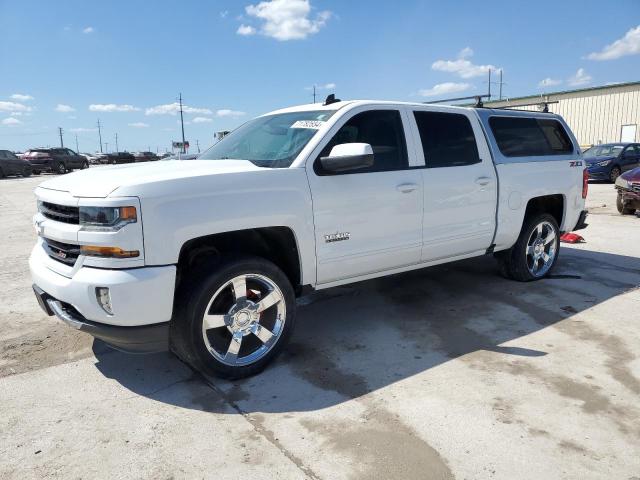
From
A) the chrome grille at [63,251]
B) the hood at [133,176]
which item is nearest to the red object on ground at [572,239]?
the hood at [133,176]

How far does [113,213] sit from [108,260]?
11.1 inches

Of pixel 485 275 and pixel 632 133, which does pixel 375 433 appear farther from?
pixel 632 133

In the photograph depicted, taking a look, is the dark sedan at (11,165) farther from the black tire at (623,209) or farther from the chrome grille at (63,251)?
the black tire at (623,209)

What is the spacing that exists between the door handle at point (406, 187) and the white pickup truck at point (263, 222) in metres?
0.01

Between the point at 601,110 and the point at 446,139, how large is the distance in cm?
3292

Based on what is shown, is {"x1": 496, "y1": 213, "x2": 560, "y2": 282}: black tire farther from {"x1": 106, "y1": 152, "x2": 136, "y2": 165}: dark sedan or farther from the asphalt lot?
{"x1": 106, "y1": 152, "x2": 136, "y2": 165}: dark sedan

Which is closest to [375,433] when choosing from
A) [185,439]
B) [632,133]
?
[185,439]

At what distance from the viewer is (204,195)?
309 centimetres

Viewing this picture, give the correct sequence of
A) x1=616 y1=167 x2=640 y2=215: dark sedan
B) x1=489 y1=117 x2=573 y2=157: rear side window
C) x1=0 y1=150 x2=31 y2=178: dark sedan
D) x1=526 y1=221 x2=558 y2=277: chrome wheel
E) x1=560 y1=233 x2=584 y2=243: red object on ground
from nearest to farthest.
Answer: x1=489 y1=117 x2=573 y2=157: rear side window, x1=526 y1=221 x2=558 y2=277: chrome wheel, x1=560 y1=233 x2=584 y2=243: red object on ground, x1=616 y1=167 x2=640 y2=215: dark sedan, x1=0 y1=150 x2=31 y2=178: dark sedan

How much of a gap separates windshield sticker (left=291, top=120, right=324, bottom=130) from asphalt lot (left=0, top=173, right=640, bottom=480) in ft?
5.70

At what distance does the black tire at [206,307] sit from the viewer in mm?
3162

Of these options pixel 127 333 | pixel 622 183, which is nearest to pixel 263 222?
pixel 127 333

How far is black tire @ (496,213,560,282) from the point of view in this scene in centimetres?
546

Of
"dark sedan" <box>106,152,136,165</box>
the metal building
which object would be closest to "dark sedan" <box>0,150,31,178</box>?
"dark sedan" <box>106,152,136,165</box>
